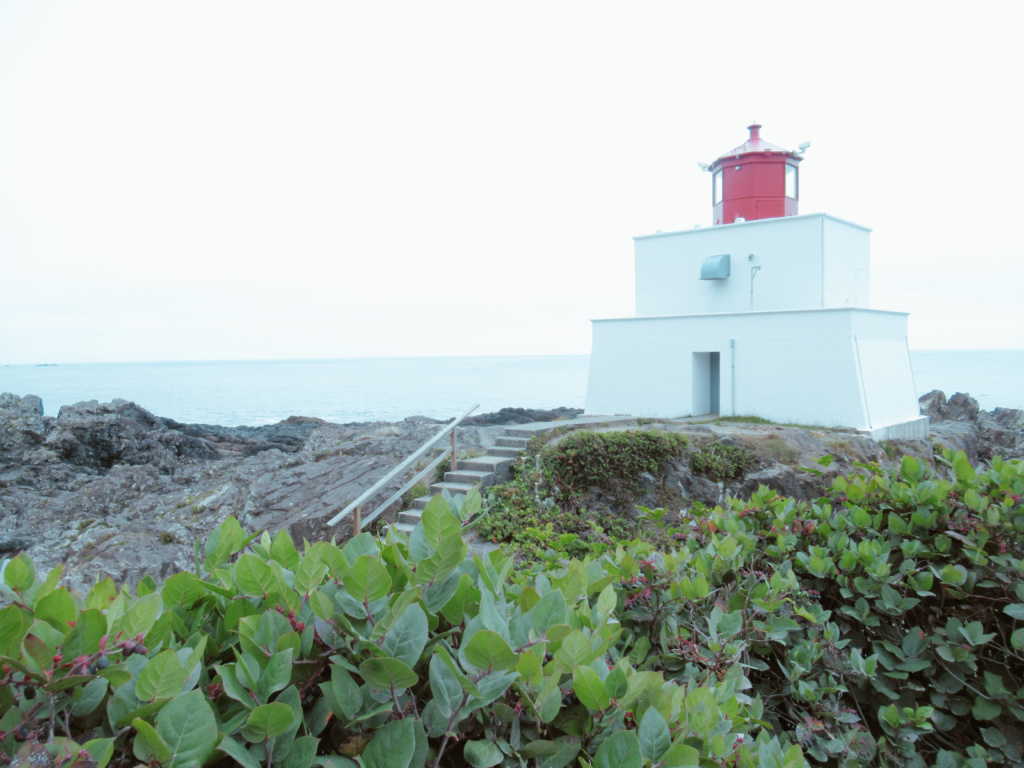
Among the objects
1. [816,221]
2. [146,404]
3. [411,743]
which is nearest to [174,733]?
[411,743]

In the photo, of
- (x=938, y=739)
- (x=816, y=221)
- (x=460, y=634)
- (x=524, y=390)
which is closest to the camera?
(x=460, y=634)

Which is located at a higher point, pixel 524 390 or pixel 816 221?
pixel 816 221

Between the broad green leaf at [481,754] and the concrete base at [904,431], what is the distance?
47.5ft

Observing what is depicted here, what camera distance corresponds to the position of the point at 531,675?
1.21 m

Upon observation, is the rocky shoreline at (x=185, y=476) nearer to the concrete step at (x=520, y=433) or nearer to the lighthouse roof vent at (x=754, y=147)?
the concrete step at (x=520, y=433)

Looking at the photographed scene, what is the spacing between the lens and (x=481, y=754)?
119 centimetres

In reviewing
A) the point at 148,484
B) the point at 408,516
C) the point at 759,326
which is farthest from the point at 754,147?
the point at 148,484

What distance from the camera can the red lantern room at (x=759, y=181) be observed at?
17.4 m

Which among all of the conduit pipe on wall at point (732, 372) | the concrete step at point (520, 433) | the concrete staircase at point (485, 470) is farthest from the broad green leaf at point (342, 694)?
the conduit pipe on wall at point (732, 372)

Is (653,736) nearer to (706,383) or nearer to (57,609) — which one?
(57,609)

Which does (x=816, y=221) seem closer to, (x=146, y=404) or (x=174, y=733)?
(x=174, y=733)

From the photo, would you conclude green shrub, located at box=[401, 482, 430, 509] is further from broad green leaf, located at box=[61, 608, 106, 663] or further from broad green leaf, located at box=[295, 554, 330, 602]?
broad green leaf, located at box=[61, 608, 106, 663]

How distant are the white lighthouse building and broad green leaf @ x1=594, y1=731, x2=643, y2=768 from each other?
571 inches

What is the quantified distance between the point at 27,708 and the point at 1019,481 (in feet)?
11.2
